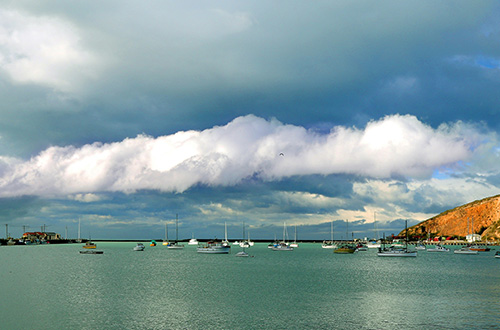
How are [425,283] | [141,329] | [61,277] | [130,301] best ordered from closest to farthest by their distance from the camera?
[141,329] → [130,301] → [425,283] → [61,277]

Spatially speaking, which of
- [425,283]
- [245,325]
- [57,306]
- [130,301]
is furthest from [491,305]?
[57,306]

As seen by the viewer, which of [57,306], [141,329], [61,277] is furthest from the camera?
[61,277]

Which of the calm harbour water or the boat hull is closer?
the calm harbour water

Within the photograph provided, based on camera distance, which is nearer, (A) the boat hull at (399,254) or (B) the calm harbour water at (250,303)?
(B) the calm harbour water at (250,303)

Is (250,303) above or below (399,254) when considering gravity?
above

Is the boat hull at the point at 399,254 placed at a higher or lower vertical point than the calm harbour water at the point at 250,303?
lower

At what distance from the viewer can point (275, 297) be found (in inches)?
2672

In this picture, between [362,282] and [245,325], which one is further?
[362,282]

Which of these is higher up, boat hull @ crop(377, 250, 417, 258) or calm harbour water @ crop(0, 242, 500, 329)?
calm harbour water @ crop(0, 242, 500, 329)

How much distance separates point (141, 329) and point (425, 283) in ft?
215

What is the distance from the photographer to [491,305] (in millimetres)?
59812

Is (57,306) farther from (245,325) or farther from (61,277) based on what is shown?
(61,277)

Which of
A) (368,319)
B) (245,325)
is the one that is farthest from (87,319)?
(368,319)

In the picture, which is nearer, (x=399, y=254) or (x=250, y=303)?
(x=250, y=303)
